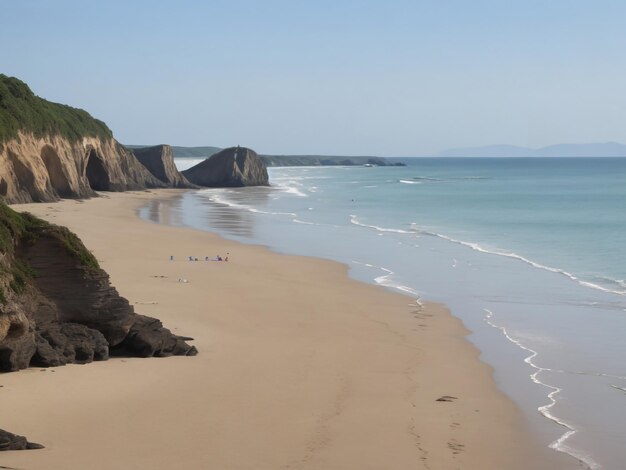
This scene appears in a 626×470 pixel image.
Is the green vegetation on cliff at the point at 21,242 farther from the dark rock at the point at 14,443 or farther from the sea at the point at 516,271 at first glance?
the sea at the point at 516,271

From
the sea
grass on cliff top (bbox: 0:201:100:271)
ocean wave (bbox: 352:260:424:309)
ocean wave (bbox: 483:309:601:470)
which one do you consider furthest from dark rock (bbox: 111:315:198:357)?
ocean wave (bbox: 352:260:424:309)

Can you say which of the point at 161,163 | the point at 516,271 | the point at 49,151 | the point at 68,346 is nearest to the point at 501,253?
the point at 516,271

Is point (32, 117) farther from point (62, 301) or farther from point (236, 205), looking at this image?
point (62, 301)

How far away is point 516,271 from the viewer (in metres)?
32.3

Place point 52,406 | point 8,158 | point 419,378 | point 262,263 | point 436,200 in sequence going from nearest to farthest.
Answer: point 52,406, point 419,378, point 262,263, point 8,158, point 436,200

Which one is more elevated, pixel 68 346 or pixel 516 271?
pixel 68 346

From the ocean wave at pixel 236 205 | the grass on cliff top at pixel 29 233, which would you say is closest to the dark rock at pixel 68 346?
the grass on cliff top at pixel 29 233

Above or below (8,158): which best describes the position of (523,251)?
below

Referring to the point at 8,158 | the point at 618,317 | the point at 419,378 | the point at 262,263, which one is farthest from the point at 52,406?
the point at 8,158

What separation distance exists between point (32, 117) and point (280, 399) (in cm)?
5261

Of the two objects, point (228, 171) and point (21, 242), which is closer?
point (21, 242)

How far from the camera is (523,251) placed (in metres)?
39.2

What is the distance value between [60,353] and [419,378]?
6.13 metres

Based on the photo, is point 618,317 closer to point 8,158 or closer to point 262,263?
point 262,263
